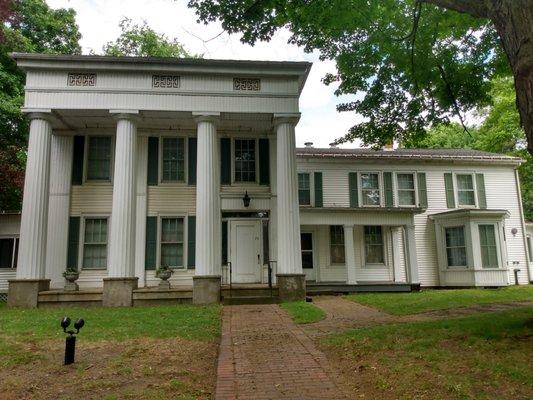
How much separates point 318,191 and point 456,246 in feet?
21.8

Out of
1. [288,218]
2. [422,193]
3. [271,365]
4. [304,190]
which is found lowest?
[271,365]

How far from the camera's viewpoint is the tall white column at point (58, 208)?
14648 mm

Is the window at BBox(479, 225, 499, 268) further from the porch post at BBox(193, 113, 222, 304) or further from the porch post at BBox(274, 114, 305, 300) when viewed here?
the porch post at BBox(193, 113, 222, 304)

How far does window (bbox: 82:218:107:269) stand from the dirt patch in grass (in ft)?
25.8

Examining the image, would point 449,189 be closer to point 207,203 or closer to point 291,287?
point 291,287

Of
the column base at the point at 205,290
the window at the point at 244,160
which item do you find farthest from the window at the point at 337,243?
the column base at the point at 205,290

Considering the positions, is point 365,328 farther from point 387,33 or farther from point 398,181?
point 398,181

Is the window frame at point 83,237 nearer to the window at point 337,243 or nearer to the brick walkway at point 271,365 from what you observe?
the brick walkway at point 271,365

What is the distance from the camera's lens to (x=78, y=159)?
1545 cm

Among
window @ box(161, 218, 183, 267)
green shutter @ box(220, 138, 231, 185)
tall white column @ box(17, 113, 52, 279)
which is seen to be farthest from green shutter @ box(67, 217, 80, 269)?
green shutter @ box(220, 138, 231, 185)

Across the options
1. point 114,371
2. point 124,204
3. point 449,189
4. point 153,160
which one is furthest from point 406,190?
point 114,371

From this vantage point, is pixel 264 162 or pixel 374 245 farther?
pixel 374 245

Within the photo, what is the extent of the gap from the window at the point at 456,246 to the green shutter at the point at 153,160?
43.1 ft

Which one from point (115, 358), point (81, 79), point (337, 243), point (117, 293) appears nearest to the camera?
point (115, 358)
